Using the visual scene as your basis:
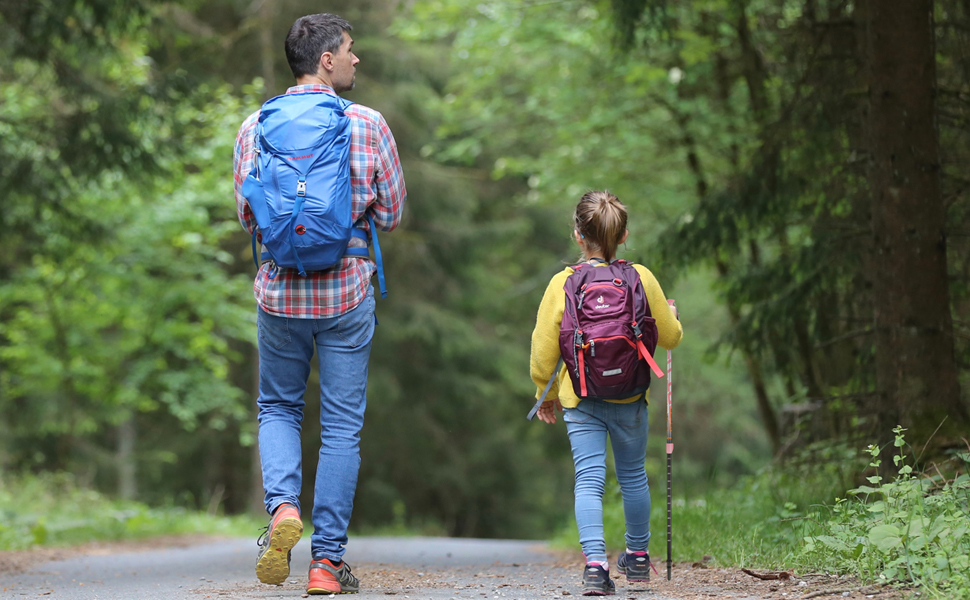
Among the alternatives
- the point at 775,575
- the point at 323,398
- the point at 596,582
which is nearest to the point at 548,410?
the point at 596,582

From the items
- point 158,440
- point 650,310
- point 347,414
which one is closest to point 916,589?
point 650,310

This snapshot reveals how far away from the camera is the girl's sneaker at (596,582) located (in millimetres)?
3584

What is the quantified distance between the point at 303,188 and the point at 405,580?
6.31ft

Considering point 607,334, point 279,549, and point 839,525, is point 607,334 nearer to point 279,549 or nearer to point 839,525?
point 839,525

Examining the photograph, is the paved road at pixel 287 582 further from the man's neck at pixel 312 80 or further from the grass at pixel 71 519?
the man's neck at pixel 312 80

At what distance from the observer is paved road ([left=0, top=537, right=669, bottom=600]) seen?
12.5ft

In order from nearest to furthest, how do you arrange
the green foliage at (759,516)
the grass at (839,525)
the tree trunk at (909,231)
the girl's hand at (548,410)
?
the grass at (839,525)
the girl's hand at (548,410)
the green foliage at (759,516)
the tree trunk at (909,231)

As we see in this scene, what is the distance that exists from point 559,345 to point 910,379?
2080 millimetres

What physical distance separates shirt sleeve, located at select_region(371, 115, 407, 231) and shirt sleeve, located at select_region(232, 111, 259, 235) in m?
0.49

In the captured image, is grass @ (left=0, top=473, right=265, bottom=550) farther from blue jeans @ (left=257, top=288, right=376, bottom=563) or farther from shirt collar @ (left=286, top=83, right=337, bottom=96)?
shirt collar @ (left=286, top=83, right=337, bottom=96)

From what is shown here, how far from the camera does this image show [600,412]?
3854mm

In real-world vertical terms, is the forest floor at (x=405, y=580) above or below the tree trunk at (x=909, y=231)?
below

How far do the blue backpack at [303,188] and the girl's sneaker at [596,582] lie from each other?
1329 millimetres

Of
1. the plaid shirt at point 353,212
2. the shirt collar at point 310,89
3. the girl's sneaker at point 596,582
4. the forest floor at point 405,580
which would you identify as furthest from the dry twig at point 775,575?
the shirt collar at point 310,89
